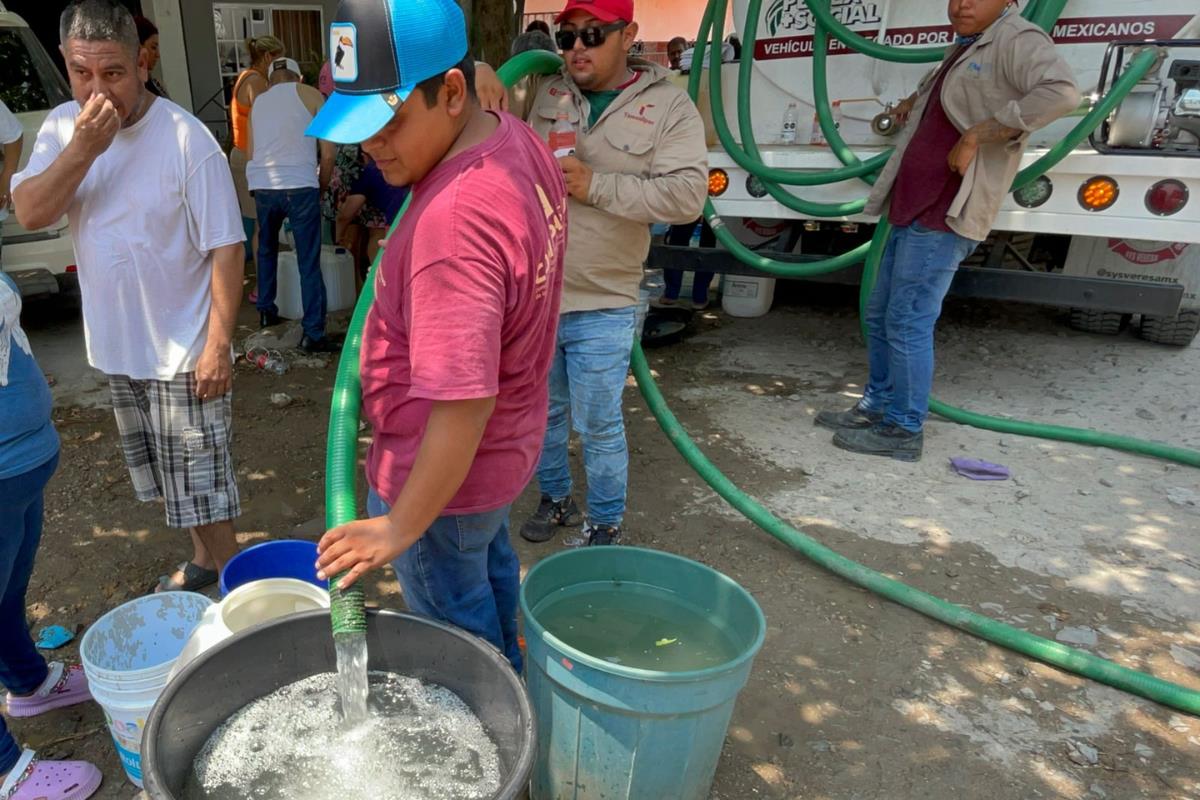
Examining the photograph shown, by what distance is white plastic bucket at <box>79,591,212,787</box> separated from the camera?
6.10ft

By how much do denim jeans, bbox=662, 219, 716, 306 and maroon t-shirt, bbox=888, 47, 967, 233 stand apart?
2378 millimetres

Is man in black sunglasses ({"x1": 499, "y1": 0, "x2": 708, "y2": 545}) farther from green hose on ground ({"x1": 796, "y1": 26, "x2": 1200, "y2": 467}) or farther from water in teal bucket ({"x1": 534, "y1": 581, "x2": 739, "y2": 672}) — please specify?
green hose on ground ({"x1": 796, "y1": 26, "x2": 1200, "y2": 467})

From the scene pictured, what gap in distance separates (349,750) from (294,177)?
15.5ft

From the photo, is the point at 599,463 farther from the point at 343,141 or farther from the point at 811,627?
the point at 343,141

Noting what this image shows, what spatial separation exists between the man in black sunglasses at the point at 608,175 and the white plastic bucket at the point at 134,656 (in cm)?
140

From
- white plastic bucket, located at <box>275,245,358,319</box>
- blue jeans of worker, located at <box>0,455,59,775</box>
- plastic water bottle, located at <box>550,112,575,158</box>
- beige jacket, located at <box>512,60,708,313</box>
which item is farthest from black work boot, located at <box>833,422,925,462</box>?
white plastic bucket, located at <box>275,245,358,319</box>

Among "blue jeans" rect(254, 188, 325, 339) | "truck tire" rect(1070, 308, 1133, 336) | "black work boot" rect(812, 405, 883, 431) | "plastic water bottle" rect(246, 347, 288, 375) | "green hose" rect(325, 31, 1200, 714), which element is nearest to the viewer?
"green hose" rect(325, 31, 1200, 714)

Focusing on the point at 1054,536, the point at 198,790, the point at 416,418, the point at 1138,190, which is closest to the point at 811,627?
the point at 1054,536

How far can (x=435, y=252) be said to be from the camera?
1326mm

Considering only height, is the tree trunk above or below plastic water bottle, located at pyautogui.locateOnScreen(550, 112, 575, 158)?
above

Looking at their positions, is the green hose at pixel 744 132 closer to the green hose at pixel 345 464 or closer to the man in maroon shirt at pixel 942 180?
the man in maroon shirt at pixel 942 180

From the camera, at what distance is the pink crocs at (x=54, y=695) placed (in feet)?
7.72

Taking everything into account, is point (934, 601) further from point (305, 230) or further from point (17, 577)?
point (305, 230)

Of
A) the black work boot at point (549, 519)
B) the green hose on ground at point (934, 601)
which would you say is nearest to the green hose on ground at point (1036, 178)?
the green hose on ground at point (934, 601)
